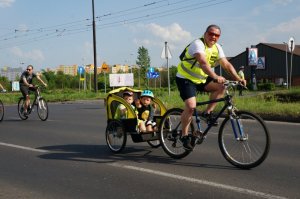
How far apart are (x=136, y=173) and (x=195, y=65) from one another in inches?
69.5

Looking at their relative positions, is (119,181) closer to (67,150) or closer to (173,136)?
(173,136)

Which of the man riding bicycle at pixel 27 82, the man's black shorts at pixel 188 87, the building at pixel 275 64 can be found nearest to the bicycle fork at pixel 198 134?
the man's black shorts at pixel 188 87

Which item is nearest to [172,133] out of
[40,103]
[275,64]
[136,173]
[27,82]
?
[136,173]

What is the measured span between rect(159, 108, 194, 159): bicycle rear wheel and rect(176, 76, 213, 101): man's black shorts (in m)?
0.40

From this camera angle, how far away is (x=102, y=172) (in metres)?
6.36

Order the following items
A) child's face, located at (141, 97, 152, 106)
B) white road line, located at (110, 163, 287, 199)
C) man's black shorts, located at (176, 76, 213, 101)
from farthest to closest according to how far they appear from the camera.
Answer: child's face, located at (141, 97, 152, 106), man's black shorts, located at (176, 76, 213, 101), white road line, located at (110, 163, 287, 199)

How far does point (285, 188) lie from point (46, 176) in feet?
10.3

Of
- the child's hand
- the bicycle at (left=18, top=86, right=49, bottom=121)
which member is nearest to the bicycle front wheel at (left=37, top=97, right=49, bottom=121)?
the bicycle at (left=18, top=86, right=49, bottom=121)

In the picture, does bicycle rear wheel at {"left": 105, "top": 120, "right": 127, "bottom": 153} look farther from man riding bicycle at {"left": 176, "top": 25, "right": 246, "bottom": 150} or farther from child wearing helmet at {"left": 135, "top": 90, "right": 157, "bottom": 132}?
man riding bicycle at {"left": 176, "top": 25, "right": 246, "bottom": 150}

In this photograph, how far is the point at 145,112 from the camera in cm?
771

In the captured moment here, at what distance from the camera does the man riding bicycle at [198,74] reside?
6.39 meters

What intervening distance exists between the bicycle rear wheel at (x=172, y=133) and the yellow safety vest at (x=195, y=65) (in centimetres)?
58

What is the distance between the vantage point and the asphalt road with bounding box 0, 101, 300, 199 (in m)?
5.21

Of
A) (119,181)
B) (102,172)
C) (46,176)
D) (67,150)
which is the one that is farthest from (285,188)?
(67,150)
